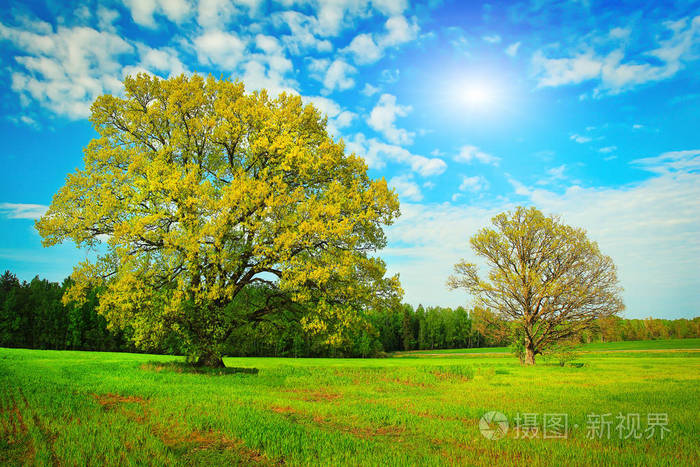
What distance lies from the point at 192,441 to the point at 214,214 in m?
12.2

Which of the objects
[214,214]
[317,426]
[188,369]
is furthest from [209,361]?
[317,426]

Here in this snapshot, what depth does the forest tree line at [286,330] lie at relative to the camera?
69.5 ft

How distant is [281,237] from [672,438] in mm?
13740

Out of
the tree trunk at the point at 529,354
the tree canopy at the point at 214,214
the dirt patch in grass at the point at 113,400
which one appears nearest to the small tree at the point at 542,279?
the tree trunk at the point at 529,354

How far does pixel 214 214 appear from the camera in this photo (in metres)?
17.5

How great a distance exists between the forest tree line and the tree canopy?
1617 millimetres

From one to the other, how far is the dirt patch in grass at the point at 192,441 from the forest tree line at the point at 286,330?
9.55 m

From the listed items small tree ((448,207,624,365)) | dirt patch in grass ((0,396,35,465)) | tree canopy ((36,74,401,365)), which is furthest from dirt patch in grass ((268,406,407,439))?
small tree ((448,207,624,365))

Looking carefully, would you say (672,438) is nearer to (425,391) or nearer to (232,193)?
(425,391)

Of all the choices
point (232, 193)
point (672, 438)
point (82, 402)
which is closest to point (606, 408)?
point (672, 438)

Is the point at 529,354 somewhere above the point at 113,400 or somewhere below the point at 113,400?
below

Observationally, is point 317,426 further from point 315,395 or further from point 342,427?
point 315,395

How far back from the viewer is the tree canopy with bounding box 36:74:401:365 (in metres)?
16.9

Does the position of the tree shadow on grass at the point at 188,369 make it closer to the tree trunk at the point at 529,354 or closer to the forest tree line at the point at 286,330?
the forest tree line at the point at 286,330
